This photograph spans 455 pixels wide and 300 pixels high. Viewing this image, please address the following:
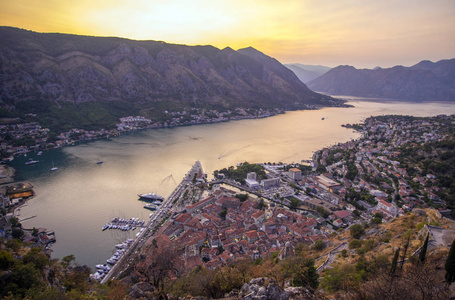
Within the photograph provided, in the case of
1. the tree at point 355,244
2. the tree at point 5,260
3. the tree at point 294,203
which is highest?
the tree at point 5,260

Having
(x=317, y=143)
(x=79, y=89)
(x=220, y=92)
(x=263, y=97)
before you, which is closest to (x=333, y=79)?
(x=263, y=97)

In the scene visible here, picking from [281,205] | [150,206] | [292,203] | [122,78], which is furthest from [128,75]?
[292,203]

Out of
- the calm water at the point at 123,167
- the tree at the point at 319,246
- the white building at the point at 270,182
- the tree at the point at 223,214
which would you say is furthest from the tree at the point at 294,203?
the calm water at the point at 123,167

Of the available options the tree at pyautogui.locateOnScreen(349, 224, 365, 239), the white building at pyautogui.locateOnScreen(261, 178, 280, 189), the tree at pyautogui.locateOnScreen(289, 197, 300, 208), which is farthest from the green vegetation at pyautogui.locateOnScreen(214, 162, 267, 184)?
the tree at pyautogui.locateOnScreen(349, 224, 365, 239)

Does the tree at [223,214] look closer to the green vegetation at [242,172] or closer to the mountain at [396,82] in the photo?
the green vegetation at [242,172]

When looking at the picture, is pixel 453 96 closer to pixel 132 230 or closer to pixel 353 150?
pixel 353 150

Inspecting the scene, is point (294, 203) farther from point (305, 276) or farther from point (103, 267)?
point (103, 267)
